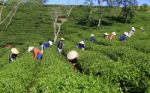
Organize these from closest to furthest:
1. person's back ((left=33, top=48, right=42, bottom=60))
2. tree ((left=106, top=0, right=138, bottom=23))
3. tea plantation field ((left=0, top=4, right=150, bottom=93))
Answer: tea plantation field ((left=0, top=4, right=150, bottom=93)) < person's back ((left=33, top=48, right=42, bottom=60)) < tree ((left=106, top=0, right=138, bottom=23))

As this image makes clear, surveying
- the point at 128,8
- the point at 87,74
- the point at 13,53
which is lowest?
the point at 128,8

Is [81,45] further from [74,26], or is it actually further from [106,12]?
[106,12]

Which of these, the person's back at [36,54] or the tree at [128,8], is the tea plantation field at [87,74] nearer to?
the person's back at [36,54]

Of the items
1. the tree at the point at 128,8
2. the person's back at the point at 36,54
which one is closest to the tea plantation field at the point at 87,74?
the person's back at the point at 36,54

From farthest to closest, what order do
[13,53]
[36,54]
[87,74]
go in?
[13,53] < [36,54] < [87,74]

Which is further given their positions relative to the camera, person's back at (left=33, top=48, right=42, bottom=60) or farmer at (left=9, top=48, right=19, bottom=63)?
farmer at (left=9, top=48, right=19, bottom=63)

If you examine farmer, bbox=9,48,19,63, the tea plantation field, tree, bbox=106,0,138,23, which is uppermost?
the tea plantation field

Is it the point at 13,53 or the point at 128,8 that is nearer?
the point at 13,53

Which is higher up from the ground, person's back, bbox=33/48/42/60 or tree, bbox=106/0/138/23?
person's back, bbox=33/48/42/60

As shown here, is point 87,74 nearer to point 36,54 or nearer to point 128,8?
point 36,54

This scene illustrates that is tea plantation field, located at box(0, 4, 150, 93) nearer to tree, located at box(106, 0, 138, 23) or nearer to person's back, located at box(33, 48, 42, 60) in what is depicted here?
person's back, located at box(33, 48, 42, 60)

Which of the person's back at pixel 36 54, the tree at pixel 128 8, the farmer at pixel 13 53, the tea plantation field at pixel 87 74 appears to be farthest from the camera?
the tree at pixel 128 8

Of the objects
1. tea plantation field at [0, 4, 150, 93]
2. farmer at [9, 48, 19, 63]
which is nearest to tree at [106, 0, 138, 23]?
tea plantation field at [0, 4, 150, 93]

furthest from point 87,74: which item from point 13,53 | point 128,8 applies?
point 128,8
